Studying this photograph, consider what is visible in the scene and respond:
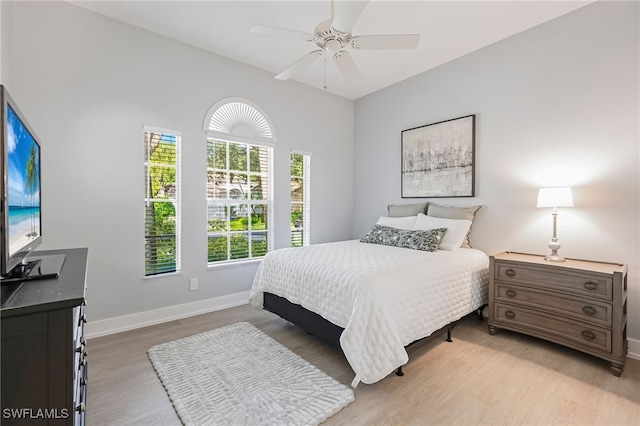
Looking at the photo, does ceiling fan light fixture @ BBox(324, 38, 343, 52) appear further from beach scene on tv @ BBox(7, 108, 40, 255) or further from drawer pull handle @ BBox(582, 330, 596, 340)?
drawer pull handle @ BBox(582, 330, 596, 340)

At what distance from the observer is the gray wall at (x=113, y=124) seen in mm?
2402

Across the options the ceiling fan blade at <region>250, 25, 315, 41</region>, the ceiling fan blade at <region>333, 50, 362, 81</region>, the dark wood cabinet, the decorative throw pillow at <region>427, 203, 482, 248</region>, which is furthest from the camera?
the decorative throw pillow at <region>427, 203, 482, 248</region>

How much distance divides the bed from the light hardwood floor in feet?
0.69

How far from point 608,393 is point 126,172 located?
4.18 meters

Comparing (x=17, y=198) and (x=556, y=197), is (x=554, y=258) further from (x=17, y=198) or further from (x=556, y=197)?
(x=17, y=198)

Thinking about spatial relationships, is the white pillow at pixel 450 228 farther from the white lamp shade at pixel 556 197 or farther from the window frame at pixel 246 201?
the window frame at pixel 246 201

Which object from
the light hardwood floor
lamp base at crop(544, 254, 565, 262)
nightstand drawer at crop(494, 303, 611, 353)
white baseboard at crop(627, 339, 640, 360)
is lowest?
the light hardwood floor

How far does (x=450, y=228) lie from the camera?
3.04 meters

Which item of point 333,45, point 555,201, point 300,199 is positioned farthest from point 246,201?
point 555,201

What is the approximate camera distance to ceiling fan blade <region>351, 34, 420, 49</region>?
2090mm

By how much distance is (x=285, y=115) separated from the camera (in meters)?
3.90

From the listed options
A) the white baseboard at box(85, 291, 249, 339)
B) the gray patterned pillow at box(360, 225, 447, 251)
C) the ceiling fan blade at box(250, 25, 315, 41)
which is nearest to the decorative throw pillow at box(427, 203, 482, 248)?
the gray patterned pillow at box(360, 225, 447, 251)

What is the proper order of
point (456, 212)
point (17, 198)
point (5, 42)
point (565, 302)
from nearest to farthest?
point (17, 198), point (5, 42), point (565, 302), point (456, 212)

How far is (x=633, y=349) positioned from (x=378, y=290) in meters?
2.26
